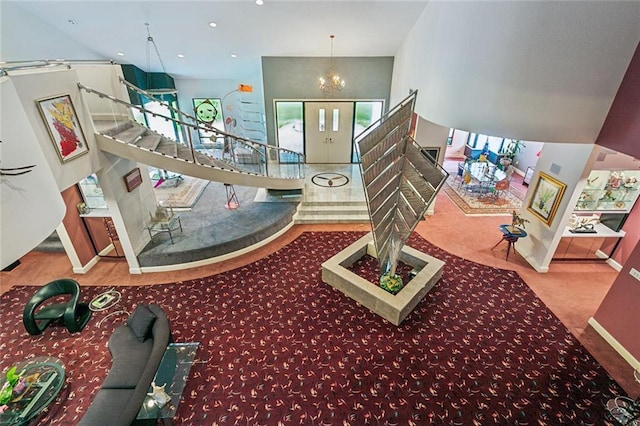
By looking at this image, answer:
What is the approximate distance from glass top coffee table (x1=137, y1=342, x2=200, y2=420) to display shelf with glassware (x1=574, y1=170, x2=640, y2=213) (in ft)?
26.6

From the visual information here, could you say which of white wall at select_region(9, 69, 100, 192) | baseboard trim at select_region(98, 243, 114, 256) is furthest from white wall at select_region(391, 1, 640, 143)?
baseboard trim at select_region(98, 243, 114, 256)

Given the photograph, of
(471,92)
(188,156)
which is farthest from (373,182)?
(188,156)

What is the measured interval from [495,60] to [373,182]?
9.57ft

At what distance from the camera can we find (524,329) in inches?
201

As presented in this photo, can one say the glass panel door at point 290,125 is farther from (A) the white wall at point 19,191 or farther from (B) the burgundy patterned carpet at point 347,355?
(A) the white wall at point 19,191

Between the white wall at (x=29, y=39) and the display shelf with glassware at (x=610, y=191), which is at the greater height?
the white wall at (x=29, y=39)

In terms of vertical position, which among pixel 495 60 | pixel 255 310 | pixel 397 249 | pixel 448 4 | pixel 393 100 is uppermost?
pixel 448 4

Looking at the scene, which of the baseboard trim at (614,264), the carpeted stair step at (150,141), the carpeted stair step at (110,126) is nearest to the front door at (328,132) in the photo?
the carpeted stair step at (150,141)

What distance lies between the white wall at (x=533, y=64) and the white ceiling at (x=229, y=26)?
2.01 meters

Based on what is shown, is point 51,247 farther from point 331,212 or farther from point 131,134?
point 331,212

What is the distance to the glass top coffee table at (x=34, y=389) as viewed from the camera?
354cm

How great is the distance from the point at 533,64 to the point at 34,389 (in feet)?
27.9

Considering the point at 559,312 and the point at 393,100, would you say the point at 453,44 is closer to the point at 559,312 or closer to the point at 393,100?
the point at 393,100

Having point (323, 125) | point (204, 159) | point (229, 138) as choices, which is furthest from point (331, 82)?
point (204, 159)
